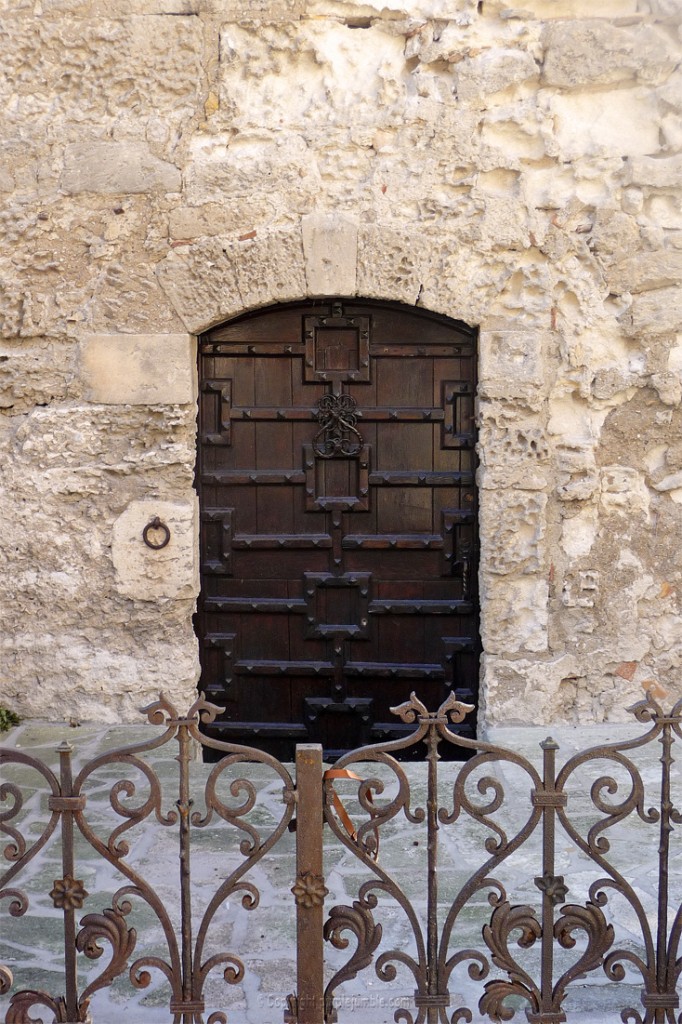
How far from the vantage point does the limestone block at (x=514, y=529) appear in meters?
4.25

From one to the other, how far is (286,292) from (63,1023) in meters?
3.06

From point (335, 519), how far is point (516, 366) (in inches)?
42.5

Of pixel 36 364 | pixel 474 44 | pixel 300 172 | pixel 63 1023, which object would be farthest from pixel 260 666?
pixel 474 44

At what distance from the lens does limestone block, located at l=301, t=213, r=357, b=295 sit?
13.8 ft

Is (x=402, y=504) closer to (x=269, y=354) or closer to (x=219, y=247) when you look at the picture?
(x=269, y=354)

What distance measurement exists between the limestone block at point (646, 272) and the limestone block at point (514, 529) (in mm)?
998

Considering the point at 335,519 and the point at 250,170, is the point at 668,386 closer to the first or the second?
the point at 335,519

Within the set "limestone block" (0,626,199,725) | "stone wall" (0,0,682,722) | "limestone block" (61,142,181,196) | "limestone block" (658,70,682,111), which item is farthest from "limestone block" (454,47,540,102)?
"limestone block" (0,626,199,725)

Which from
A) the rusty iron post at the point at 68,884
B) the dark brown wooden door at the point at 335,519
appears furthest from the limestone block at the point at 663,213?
the rusty iron post at the point at 68,884

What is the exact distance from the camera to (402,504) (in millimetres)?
4453

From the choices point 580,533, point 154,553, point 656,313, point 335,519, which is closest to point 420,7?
point 656,313

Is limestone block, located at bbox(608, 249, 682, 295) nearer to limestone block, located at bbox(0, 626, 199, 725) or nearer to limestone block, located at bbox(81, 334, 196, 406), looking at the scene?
limestone block, located at bbox(81, 334, 196, 406)

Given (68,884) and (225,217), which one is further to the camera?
(225,217)

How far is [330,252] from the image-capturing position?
4207 mm
